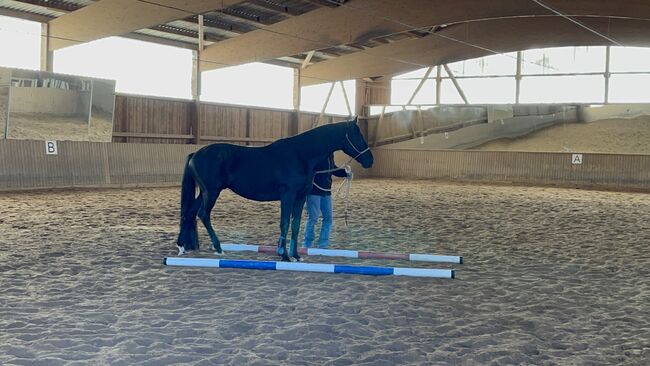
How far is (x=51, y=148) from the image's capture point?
48.8 ft

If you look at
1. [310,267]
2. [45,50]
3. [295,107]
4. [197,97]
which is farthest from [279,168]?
[295,107]

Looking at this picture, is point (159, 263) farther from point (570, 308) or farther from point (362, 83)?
point (362, 83)

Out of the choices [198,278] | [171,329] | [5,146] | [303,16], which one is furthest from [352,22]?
[171,329]

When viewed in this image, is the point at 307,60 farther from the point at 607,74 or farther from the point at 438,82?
the point at 607,74

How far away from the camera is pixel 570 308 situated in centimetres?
466

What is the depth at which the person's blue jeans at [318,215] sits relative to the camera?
7.14m

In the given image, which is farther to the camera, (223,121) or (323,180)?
(223,121)

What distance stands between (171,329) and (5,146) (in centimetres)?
1211

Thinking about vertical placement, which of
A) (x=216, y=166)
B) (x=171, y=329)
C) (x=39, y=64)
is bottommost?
(x=171, y=329)

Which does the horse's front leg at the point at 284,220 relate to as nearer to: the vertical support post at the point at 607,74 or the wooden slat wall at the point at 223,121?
the wooden slat wall at the point at 223,121

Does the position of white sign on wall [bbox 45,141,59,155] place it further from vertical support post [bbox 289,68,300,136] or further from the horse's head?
the horse's head

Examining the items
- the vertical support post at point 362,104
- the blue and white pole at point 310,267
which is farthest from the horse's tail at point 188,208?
the vertical support post at point 362,104

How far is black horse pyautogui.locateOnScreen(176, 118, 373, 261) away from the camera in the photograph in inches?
242

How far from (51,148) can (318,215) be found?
10286 millimetres
